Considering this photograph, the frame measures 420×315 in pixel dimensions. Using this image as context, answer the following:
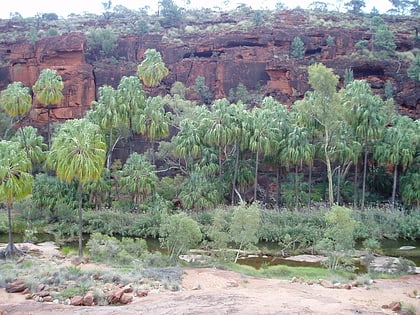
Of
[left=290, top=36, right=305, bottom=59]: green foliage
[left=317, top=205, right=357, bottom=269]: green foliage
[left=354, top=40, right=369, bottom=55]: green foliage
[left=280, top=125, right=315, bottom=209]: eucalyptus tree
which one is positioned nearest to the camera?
[left=317, top=205, right=357, bottom=269]: green foliage

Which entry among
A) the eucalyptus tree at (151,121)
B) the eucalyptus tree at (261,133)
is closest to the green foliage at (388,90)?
the eucalyptus tree at (261,133)

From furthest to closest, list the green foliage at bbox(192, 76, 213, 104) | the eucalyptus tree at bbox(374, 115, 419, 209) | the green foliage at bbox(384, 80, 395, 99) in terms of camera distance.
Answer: the green foliage at bbox(192, 76, 213, 104), the green foliage at bbox(384, 80, 395, 99), the eucalyptus tree at bbox(374, 115, 419, 209)

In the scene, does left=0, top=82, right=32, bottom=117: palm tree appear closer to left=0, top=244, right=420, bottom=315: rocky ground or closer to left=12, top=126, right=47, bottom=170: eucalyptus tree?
left=12, top=126, right=47, bottom=170: eucalyptus tree

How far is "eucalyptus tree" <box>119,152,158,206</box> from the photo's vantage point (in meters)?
42.0

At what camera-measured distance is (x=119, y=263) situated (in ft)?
87.5

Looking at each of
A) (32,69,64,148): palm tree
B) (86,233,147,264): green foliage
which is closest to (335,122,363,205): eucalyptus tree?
(86,233,147,264): green foliage

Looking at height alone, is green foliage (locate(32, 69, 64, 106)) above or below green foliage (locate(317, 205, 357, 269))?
above

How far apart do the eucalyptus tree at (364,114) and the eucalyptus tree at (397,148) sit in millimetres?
1268

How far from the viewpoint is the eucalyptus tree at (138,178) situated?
41969 millimetres

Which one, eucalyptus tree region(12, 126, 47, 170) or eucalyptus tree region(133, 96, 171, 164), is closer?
eucalyptus tree region(12, 126, 47, 170)

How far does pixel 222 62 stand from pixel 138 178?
28640 millimetres

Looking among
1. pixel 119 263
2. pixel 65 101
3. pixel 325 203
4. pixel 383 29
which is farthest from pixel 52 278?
pixel 383 29

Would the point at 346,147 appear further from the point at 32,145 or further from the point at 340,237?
the point at 32,145

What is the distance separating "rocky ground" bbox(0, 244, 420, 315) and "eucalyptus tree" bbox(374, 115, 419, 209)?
2118 centimetres
